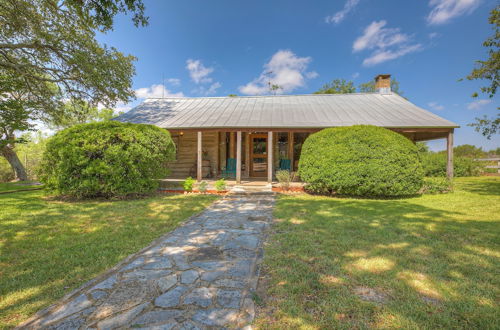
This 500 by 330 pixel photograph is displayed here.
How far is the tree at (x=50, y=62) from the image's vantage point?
8328mm

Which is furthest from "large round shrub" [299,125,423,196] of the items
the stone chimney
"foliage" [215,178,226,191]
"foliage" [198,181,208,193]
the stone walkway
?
the stone chimney

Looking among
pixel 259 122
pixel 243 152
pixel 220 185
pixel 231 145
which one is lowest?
pixel 220 185

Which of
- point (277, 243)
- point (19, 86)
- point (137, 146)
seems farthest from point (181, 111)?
point (277, 243)

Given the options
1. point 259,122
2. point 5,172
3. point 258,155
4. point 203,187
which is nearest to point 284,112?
point 259,122

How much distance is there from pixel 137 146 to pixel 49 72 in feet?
28.5

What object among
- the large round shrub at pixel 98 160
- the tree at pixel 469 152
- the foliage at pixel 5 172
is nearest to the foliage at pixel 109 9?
the large round shrub at pixel 98 160

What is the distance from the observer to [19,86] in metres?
8.95

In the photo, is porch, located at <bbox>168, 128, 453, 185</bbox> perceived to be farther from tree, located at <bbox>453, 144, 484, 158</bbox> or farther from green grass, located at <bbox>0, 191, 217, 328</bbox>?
tree, located at <bbox>453, 144, 484, 158</bbox>

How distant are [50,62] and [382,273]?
15.0 m

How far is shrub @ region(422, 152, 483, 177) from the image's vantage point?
13.8 m

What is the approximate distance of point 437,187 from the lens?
7.81 meters

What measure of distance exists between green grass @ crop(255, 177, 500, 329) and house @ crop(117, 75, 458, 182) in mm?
5112

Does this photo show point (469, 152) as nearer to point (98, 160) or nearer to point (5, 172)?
point (98, 160)

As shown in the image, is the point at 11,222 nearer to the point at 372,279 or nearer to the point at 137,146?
the point at 137,146
